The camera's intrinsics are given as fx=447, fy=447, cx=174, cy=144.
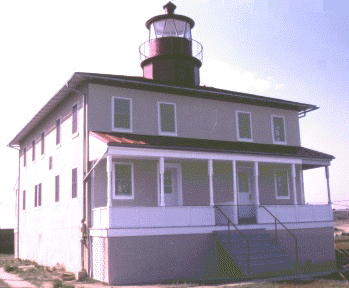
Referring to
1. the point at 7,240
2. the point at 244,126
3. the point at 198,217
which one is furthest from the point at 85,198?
the point at 7,240

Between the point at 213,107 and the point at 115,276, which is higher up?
the point at 213,107

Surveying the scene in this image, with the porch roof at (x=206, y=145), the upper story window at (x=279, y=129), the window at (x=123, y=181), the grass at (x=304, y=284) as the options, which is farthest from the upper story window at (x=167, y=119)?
the grass at (x=304, y=284)

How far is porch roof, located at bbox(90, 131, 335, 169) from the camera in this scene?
16.3 metres

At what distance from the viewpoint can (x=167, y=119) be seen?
64.4ft

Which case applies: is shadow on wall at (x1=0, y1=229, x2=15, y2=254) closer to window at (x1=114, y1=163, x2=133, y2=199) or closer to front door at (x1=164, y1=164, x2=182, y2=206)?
front door at (x1=164, y1=164, x2=182, y2=206)

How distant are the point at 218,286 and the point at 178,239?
2901 mm

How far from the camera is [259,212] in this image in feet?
61.1

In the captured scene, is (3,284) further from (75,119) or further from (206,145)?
(206,145)

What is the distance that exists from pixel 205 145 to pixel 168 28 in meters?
7.90

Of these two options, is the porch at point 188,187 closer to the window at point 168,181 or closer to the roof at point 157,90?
the window at point 168,181

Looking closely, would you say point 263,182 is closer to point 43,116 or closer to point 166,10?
point 166,10

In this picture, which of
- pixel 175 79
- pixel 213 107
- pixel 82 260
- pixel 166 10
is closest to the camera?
pixel 82 260

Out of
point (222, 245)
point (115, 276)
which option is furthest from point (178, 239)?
point (115, 276)

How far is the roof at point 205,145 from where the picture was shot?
643 inches
